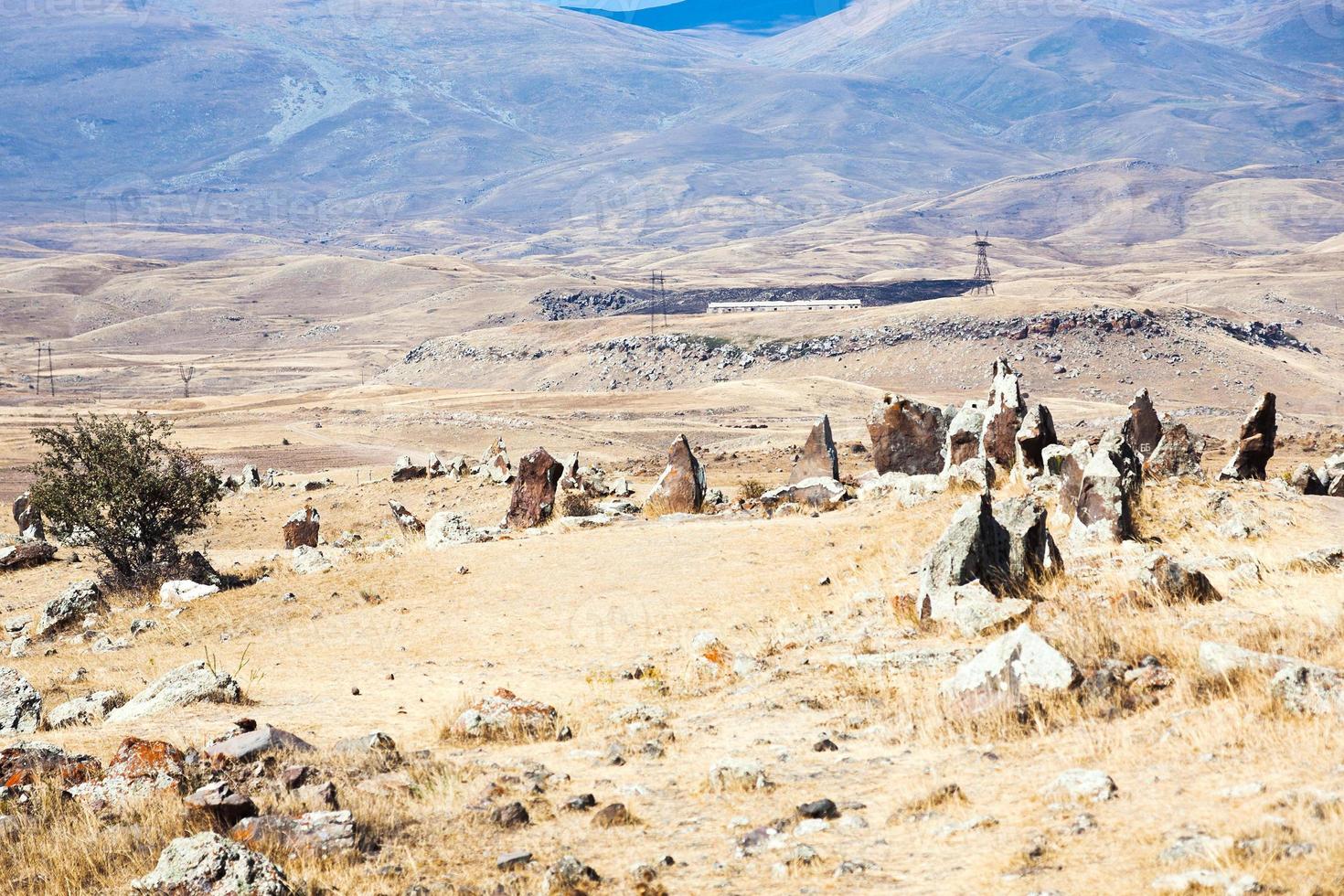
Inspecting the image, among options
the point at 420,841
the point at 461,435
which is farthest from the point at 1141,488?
the point at 461,435

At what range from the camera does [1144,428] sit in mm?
24016

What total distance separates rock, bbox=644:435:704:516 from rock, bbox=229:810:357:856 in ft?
54.1

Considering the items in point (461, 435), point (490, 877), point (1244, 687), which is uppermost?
point (1244, 687)

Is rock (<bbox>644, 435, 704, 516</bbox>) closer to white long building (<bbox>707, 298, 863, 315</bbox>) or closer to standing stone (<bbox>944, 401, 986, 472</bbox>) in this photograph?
standing stone (<bbox>944, 401, 986, 472</bbox>)

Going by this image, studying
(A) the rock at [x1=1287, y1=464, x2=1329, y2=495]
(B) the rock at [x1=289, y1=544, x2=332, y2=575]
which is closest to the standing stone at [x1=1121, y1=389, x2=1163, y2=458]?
(A) the rock at [x1=1287, y1=464, x2=1329, y2=495]

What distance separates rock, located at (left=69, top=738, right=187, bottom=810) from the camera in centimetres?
755

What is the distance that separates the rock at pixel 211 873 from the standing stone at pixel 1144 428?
21235mm

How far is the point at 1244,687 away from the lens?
7.34m

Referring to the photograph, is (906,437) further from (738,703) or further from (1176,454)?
(738,703)

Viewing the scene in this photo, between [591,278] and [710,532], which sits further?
[591,278]

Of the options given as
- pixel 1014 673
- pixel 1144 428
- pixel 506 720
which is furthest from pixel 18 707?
pixel 1144 428

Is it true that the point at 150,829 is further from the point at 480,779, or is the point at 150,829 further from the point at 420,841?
the point at 480,779

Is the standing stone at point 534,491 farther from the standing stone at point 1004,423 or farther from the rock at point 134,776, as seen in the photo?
the rock at point 134,776

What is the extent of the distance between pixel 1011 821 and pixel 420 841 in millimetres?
3401
